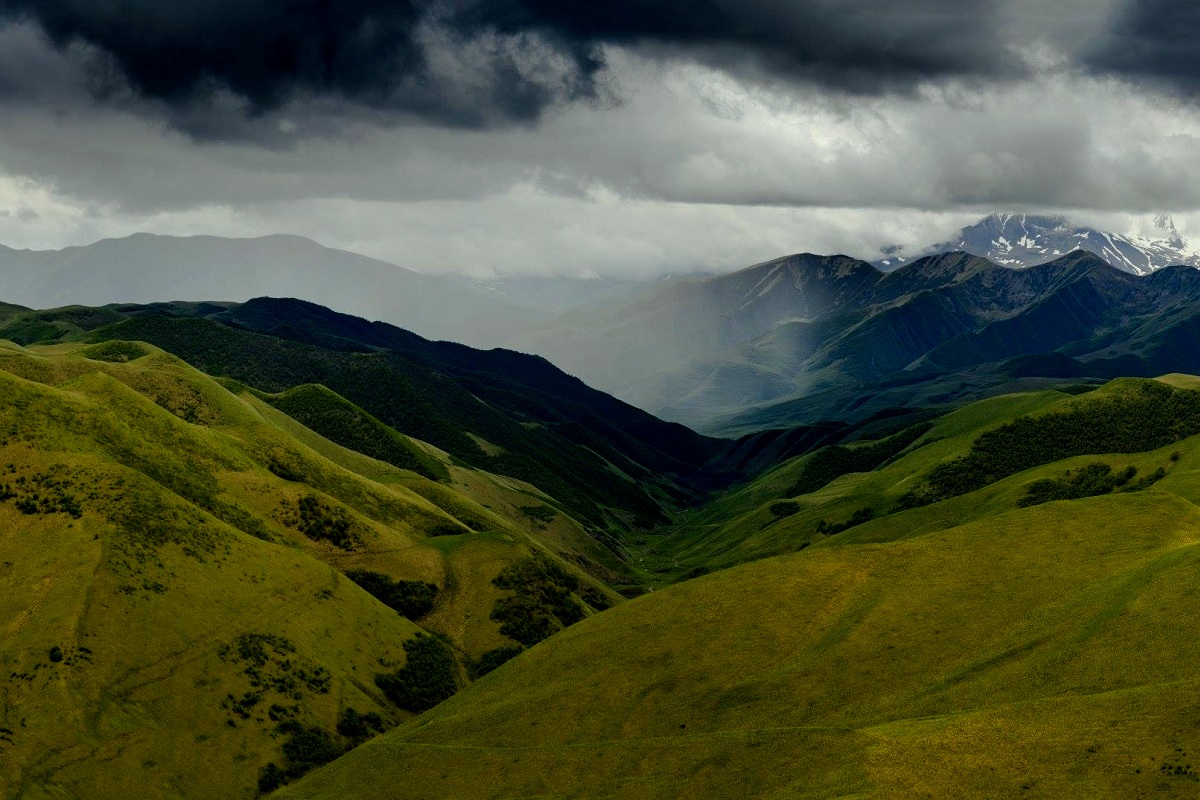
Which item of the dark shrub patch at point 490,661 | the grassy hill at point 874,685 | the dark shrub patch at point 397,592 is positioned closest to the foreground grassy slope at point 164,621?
the dark shrub patch at point 397,592

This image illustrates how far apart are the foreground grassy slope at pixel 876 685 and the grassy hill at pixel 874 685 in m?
0.29

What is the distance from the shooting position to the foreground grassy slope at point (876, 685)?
243 feet

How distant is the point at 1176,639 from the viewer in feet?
304

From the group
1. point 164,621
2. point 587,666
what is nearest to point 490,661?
point 587,666

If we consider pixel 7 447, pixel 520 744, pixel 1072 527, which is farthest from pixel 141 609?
pixel 1072 527

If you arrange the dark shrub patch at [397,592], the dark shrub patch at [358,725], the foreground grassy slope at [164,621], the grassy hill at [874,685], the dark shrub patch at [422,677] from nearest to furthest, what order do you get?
the grassy hill at [874,685], the foreground grassy slope at [164,621], the dark shrub patch at [358,725], the dark shrub patch at [422,677], the dark shrub patch at [397,592]

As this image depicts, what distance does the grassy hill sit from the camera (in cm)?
7394

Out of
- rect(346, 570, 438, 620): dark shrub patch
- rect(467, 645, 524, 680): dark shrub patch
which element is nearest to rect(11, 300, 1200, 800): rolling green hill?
rect(467, 645, 524, 680): dark shrub patch

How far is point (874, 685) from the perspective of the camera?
103812 mm

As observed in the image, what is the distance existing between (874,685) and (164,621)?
303 ft

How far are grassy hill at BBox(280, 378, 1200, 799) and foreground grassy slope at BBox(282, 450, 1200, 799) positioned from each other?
29 cm

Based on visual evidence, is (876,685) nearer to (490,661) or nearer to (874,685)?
(874,685)

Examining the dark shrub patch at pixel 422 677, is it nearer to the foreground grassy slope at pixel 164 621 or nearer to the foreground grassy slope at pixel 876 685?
the foreground grassy slope at pixel 164 621

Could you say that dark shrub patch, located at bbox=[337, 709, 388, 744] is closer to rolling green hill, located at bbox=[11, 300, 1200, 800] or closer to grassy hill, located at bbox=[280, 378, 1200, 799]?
rolling green hill, located at bbox=[11, 300, 1200, 800]
